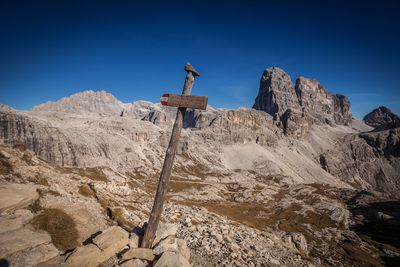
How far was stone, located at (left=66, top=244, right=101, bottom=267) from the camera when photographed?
7.83 metres

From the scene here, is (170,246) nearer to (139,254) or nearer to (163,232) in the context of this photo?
(163,232)

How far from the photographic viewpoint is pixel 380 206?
91125 mm

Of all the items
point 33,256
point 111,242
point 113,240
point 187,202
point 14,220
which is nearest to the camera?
point 33,256

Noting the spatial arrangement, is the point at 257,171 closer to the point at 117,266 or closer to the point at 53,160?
the point at 53,160

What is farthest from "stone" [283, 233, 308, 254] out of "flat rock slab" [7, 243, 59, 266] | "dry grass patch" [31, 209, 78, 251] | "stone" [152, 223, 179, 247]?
"flat rock slab" [7, 243, 59, 266]

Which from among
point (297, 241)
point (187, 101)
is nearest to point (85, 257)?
point (187, 101)

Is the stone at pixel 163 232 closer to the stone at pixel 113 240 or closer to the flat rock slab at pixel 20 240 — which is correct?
the stone at pixel 113 240

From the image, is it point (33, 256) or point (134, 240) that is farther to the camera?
point (134, 240)

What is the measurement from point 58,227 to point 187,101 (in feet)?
35.9

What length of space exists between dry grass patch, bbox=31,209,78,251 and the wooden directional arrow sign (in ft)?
30.6

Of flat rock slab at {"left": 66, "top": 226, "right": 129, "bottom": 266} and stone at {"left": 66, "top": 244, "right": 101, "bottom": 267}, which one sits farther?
flat rock slab at {"left": 66, "top": 226, "right": 129, "bottom": 266}

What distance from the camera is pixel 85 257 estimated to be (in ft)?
26.7

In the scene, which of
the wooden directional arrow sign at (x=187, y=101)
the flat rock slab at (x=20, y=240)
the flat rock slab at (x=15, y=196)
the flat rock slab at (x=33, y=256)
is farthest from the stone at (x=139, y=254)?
the flat rock slab at (x=15, y=196)

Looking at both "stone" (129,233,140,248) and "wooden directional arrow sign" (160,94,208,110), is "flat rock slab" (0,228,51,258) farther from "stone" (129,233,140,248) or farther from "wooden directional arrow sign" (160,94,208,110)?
"wooden directional arrow sign" (160,94,208,110)
